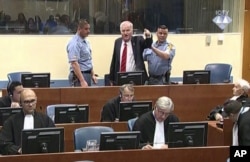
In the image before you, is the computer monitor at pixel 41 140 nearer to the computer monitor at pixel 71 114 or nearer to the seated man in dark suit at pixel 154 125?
the seated man in dark suit at pixel 154 125

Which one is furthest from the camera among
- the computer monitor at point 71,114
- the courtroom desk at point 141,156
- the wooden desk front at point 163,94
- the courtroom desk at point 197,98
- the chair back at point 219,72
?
the chair back at point 219,72

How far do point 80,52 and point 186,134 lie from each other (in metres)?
3.75

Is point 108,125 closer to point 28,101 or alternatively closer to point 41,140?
point 28,101

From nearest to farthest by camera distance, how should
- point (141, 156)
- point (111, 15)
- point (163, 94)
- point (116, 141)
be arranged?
1. point (141, 156)
2. point (116, 141)
3. point (163, 94)
4. point (111, 15)

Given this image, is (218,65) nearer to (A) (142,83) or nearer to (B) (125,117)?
(A) (142,83)

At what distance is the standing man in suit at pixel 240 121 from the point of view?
5883 mm

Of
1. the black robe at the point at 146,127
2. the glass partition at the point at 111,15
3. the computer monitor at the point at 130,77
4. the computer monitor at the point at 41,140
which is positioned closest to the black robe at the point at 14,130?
the computer monitor at the point at 41,140

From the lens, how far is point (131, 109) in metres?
6.61

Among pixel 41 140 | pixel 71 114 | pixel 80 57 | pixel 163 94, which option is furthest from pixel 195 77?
pixel 41 140

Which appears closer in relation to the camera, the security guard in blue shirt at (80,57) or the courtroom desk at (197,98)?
the courtroom desk at (197,98)

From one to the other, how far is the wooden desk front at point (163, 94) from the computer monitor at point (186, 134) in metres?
2.83

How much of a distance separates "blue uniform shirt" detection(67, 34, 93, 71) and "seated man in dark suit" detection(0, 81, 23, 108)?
1.47 metres

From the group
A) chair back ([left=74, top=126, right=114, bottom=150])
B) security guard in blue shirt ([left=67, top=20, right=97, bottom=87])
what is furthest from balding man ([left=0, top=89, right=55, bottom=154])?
security guard in blue shirt ([left=67, top=20, right=97, bottom=87])

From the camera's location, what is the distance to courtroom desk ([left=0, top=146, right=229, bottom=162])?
4.59 meters
